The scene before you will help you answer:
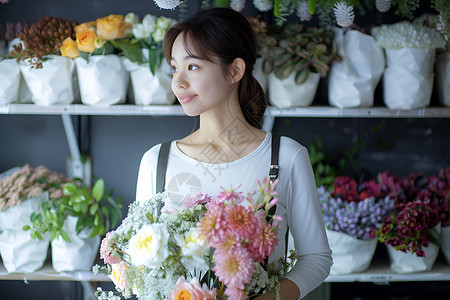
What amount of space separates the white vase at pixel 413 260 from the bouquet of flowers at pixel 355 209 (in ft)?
0.45

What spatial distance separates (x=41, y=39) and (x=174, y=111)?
0.50m

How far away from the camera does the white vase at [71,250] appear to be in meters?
1.65

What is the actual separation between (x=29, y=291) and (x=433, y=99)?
1800 millimetres

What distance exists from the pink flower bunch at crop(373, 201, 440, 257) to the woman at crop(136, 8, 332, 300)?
0.69 metres

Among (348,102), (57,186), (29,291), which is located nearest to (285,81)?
(348,102)

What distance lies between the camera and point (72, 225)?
1652 mm

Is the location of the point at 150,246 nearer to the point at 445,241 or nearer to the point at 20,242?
the point at 20,242

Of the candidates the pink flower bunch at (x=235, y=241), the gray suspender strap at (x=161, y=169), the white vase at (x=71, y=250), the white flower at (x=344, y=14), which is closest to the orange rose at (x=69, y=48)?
the white vase at (x=71, y=250)

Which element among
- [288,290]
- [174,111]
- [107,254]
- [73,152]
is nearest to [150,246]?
[107,254]

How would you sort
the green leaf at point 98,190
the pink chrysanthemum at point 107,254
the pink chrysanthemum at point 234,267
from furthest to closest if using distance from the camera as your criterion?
the green leaf at point 98,190
the pink chrysanthemum at point 107,254
the pink chrysanthemum at point 234,267

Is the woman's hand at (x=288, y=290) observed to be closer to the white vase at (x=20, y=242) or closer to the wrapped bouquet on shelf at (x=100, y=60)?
the wrapped bouquet on shelf at (x=100, y=60)

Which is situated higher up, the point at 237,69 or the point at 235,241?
the point at 237,69

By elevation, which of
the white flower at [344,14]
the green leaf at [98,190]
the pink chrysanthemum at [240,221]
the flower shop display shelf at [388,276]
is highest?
the white flower at [344,14]

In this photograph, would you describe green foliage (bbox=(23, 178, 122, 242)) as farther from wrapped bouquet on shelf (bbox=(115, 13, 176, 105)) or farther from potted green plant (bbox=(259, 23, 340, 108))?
potted green plant (bbox=(259, 23, 340, 108))
